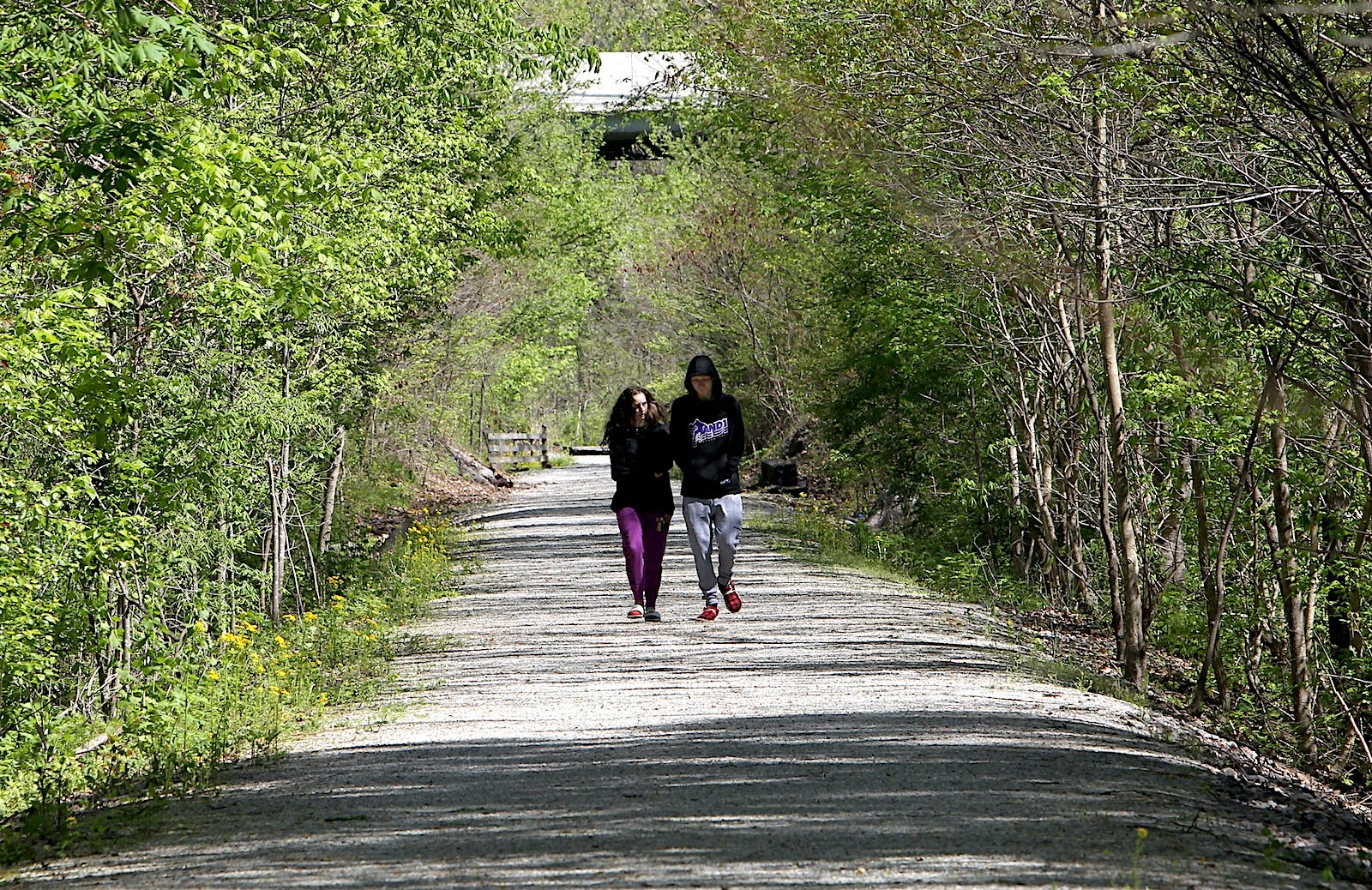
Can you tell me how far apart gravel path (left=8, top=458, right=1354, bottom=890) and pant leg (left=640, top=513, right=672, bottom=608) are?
794mm

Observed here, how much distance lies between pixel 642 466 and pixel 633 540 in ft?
2.15

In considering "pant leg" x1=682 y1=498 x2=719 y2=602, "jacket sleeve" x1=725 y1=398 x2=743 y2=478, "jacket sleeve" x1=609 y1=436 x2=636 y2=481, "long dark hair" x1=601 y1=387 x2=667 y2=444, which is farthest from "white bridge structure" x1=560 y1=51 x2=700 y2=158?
"pant leg" x1=682 y1=498 x2=719 y2=602

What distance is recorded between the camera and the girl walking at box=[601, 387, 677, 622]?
13.8m

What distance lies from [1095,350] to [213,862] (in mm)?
10561

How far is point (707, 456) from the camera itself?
13523 millimetres

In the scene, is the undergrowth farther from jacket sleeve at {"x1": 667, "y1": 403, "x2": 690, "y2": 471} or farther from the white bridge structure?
the white bridge structure

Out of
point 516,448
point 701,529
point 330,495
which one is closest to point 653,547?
point 701,529

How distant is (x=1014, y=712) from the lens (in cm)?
976

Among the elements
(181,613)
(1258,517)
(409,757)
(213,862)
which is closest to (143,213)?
(409,757)

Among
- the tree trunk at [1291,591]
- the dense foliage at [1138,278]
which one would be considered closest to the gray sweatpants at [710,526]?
the dense foliage at [1138,278]

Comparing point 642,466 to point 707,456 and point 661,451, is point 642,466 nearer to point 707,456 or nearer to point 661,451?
point 661,451

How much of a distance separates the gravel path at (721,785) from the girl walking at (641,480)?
833 millimetres

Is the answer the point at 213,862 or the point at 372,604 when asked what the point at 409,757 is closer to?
the point at 213,862

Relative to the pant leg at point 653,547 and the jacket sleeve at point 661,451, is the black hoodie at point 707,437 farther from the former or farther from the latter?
the pant leg at point 653,547
